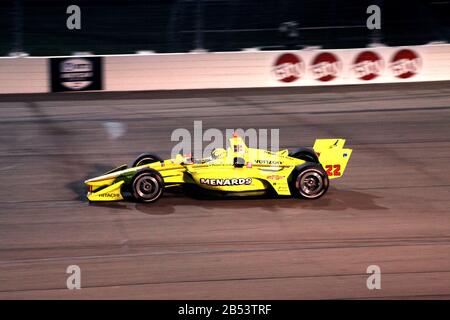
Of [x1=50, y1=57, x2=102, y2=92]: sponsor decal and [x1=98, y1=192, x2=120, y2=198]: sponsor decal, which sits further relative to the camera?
[x1=50, y1=57, x2=102, y2=92]: sponsor decal

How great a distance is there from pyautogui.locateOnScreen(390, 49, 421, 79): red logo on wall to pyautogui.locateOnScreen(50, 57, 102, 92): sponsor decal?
7559 mm

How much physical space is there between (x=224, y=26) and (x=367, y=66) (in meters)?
5.00

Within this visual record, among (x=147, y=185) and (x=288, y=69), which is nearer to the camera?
(x=147, y=185)

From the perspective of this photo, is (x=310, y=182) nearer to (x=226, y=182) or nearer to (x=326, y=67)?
(x=226, y=182)

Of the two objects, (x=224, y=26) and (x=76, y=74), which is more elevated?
(x=224, y=26)

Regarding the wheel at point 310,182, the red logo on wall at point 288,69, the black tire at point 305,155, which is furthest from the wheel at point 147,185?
the red logo on wall at point 288,69

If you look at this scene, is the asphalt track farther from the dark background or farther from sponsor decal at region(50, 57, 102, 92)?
the dark background

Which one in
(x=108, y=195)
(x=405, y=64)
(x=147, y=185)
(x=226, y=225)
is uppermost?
(x=405, y=64)

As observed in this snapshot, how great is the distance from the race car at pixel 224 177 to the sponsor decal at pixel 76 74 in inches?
370

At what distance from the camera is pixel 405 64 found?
20.8m

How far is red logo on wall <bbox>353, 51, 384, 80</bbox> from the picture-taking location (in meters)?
20.6

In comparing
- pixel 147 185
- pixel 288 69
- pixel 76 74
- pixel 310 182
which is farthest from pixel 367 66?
pixel 147 185

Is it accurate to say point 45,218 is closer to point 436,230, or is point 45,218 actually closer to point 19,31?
point 436,230

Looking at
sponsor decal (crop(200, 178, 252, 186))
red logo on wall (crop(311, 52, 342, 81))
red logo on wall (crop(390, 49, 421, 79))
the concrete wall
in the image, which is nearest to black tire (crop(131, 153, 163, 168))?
sponsor decal (crop(200, 178, 252, 186))
